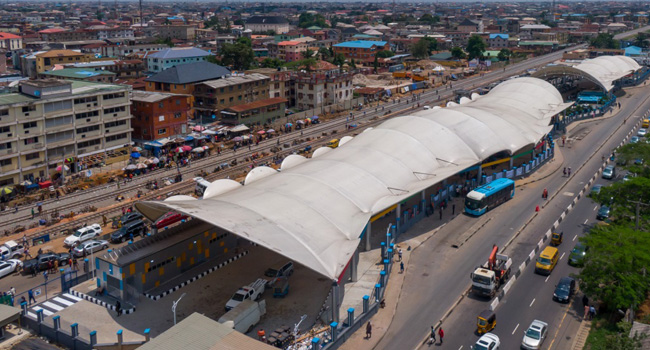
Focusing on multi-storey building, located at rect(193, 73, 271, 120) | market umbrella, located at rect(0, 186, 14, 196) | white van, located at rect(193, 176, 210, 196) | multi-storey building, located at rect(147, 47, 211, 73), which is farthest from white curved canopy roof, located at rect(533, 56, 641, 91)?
market umbrella, located at rect(0, 186, 14, 196)

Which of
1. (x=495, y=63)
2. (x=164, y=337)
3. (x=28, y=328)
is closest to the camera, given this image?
(x=164, y=337)

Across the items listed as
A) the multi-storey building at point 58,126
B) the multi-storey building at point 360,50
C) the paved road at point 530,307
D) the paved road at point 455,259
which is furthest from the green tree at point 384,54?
the paved road at point 530,307

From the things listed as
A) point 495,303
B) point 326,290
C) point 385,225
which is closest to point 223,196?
point 326,290

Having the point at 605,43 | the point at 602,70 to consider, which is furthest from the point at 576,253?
the point at 605,43

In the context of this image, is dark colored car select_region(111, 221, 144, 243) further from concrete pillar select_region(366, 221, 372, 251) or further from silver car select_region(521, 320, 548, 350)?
silver car select_region(521, 320, 548, 350)

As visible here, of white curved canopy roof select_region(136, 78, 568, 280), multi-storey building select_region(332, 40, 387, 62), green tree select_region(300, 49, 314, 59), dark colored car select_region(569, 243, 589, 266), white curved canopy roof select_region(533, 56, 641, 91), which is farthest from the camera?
multi-storey building select_region(332, 40, 387, 62)

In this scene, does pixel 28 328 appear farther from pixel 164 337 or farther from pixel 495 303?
pixel 495 303
